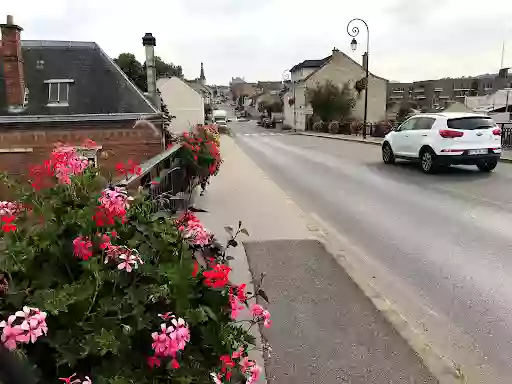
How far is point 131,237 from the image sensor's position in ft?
7.04

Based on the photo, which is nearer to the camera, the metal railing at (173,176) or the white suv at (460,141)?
the metal railing at (173,176)

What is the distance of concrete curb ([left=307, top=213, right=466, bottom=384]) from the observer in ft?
9.96

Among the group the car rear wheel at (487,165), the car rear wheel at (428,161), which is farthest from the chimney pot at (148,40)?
the car rear wheel at (487,165)

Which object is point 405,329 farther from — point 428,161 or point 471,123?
point 471,123

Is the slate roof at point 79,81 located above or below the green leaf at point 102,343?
above

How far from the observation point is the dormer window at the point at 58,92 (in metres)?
21.8

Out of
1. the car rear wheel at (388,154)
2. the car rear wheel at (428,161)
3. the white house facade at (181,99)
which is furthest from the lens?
the white house facade at (181,99)

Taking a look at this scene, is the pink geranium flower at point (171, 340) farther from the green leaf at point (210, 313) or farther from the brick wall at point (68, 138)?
the brick wall at point (68, 138)

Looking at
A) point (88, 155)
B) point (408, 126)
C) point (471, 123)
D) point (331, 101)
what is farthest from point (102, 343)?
point (331, 101)

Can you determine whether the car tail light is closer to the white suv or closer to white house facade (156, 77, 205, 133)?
the white suv

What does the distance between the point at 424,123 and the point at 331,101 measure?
1597 inches

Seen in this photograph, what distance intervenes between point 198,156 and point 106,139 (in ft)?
49.7

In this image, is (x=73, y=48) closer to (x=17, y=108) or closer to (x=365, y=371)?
(x=17, y=108)

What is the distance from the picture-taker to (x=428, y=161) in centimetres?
1263
